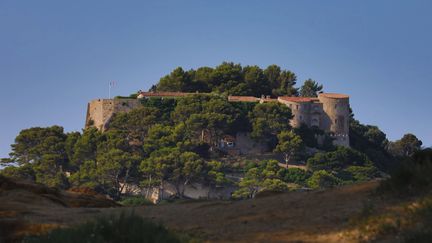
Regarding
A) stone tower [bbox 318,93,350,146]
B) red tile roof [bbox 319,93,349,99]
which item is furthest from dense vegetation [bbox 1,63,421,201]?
red tile roof [bbox 319,93,349,99]

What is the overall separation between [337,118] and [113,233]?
105997mm

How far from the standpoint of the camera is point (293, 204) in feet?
62.4

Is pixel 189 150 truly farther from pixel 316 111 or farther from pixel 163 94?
pixel 316 111

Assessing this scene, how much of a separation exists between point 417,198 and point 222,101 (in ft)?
336

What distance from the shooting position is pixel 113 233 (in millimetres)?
15531

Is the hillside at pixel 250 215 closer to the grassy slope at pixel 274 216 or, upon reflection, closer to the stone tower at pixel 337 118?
the grassy slope at pixel 274 216

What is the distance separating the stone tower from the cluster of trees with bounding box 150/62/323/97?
11420 mm

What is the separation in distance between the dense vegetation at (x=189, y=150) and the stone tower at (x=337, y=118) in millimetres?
1594

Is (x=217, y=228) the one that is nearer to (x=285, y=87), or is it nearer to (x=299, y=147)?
(x=299, y=147)

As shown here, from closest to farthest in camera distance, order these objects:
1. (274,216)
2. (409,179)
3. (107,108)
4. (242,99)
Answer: (274,216) < (409,179) < (107,108) < (242,99)

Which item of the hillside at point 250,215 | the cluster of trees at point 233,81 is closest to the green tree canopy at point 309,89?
the cluster of trees at point 233,81

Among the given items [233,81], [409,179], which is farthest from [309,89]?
[409,179]

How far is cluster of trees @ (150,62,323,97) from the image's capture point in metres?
129

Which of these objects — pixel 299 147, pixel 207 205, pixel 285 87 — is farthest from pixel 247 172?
pixel 207 205
